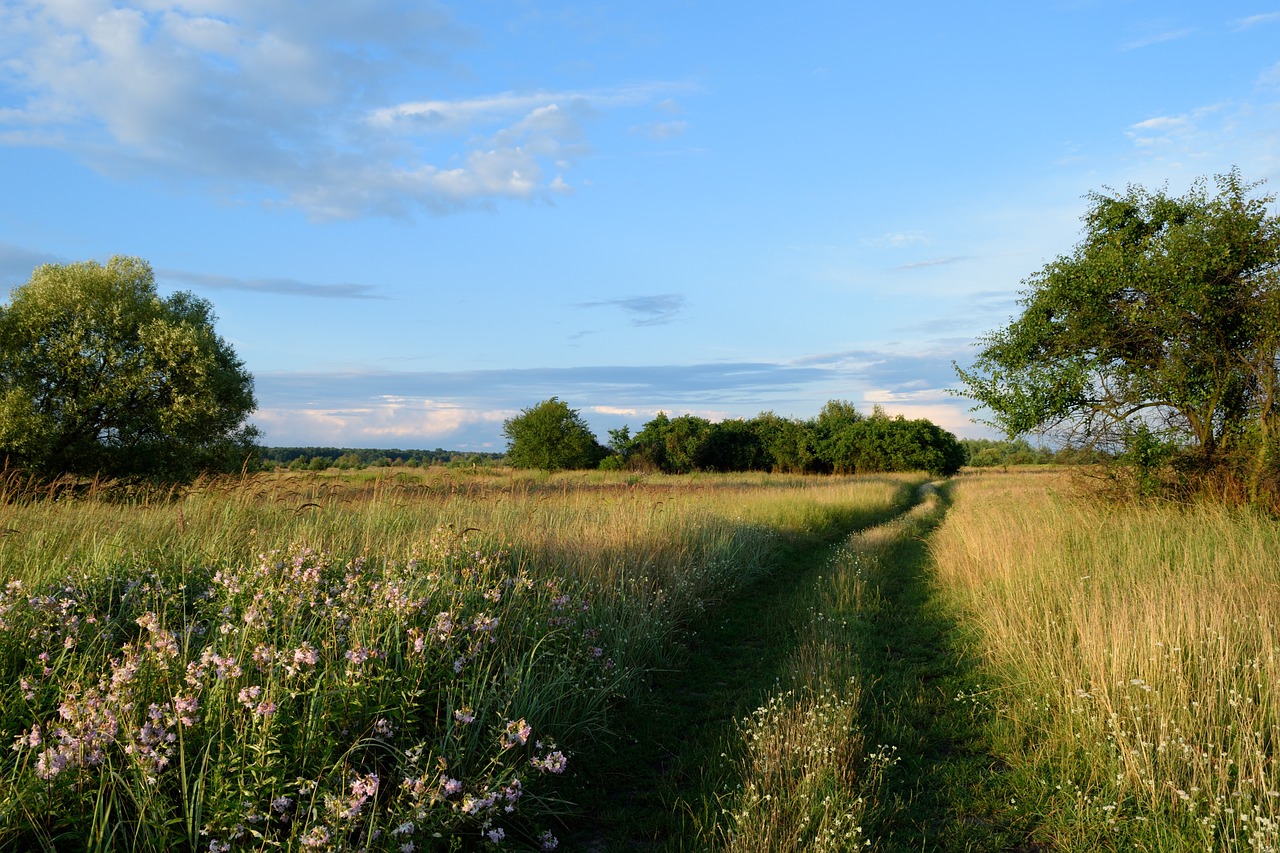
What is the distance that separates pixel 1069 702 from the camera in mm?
5160

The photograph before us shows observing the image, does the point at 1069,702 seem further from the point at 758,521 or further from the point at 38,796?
the point at 758,521

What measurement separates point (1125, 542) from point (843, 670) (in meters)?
5.87

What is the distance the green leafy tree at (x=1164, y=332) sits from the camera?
41.8 feet

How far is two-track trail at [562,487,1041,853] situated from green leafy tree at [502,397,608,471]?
→ 1507 inches

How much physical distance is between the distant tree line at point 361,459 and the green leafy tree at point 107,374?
3298 mm

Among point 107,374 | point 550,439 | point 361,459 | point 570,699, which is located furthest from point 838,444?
point 570,699

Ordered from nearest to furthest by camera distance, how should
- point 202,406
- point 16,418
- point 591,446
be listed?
point 16,418 < point 202,406 < point 591,446

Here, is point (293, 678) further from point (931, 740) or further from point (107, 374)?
point (107, 374)

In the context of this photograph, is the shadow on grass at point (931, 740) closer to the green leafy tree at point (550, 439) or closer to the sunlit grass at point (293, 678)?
the sunlit grass at point (293, 678)

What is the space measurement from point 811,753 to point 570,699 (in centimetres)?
189

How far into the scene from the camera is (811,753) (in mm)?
4301

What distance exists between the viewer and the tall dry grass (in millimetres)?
3932

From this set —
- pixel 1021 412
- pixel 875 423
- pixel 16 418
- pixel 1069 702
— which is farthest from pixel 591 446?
pixel 1069 702

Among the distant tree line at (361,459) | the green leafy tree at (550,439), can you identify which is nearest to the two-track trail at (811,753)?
the distant tree line at (361,459)
